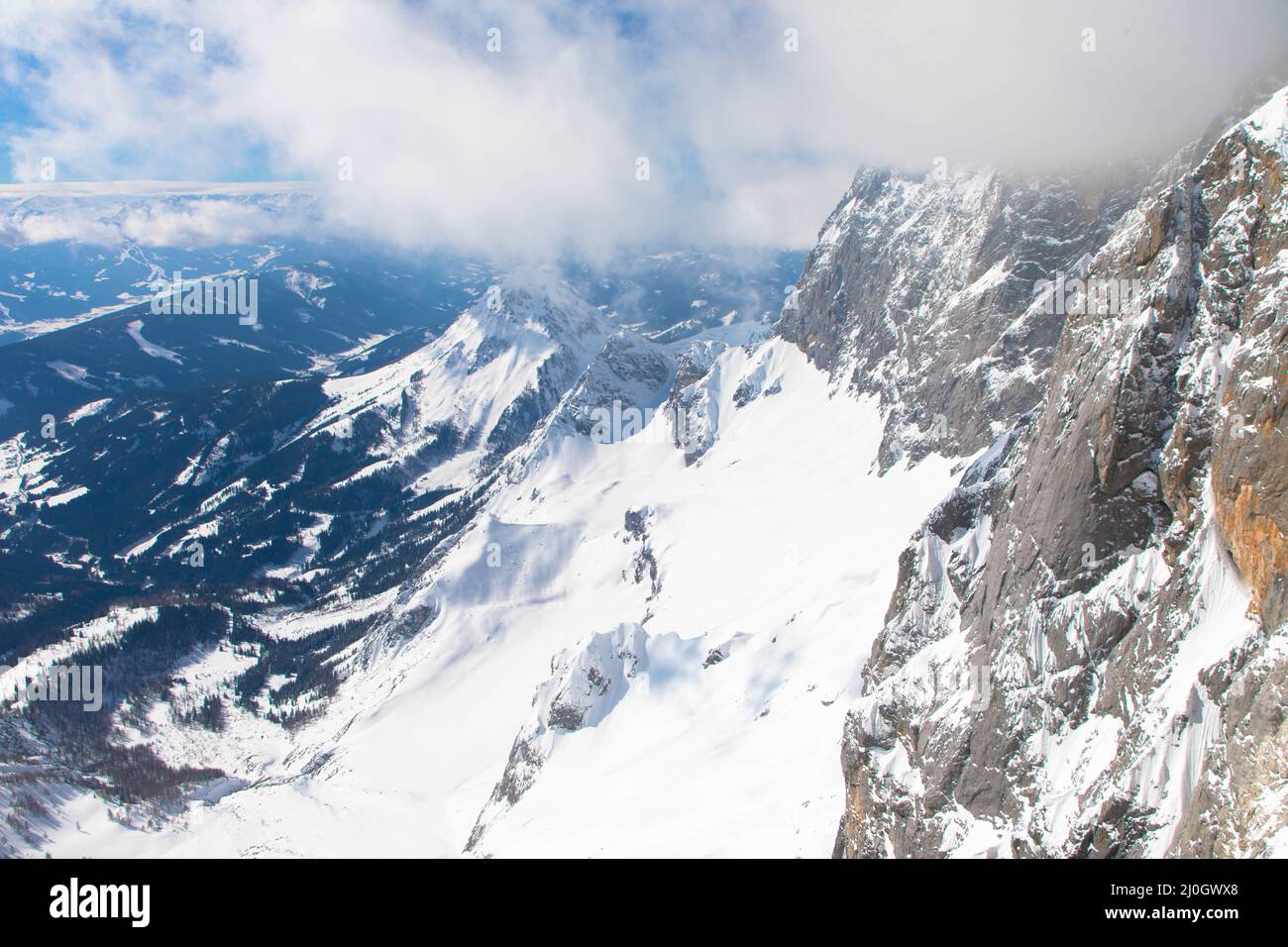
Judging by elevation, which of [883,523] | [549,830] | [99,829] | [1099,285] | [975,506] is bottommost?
[99,829]

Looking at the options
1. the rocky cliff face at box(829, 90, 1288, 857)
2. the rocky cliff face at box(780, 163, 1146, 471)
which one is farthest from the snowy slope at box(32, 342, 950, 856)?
the rocky cliff face at box(829, 90, 1288, 857)

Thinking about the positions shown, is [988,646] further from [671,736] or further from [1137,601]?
[671,736]

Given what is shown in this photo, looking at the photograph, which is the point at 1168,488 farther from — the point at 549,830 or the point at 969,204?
the point at 969,204

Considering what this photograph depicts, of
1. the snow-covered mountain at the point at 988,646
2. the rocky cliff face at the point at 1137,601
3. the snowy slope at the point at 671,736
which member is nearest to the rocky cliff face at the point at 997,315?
the snow-covered mountain at the point at 988,646

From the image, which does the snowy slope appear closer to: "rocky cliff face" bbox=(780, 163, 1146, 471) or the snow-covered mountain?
the snow-covered mountain

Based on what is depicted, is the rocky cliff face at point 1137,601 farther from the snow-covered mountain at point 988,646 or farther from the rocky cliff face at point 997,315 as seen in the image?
the rocky cliff face at point 997,315

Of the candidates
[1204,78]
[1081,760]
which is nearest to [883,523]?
[1204,78]

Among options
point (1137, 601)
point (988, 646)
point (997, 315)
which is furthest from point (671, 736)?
point (997, 315)
